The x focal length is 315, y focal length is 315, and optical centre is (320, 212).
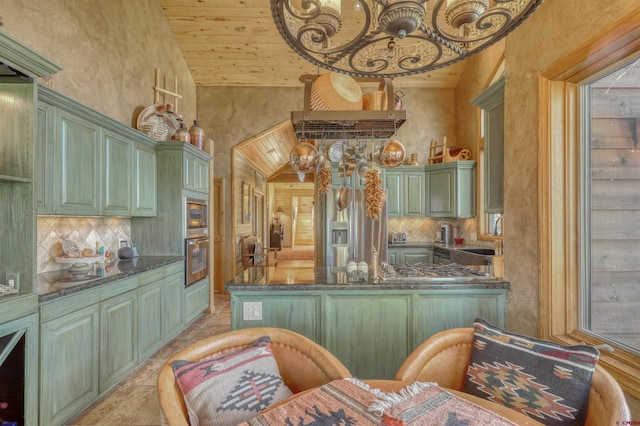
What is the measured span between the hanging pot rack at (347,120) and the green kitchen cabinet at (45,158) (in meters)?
1.72

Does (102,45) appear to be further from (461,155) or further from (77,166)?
(461,155)

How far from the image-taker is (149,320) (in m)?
2.99

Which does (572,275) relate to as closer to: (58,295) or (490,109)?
(490,109)

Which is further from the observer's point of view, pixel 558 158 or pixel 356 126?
pixel 356 126

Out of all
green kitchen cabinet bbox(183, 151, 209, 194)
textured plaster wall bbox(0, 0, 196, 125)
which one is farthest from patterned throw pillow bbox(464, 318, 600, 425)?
textured plaster wall bbox(0, 0, 196, 125)

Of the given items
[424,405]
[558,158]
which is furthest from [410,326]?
[558,158]

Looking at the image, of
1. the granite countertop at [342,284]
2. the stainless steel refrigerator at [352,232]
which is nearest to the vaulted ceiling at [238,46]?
the stainless steel refrigerator at [352,232]

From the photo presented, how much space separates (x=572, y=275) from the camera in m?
1.75

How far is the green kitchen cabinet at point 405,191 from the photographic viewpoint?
540cm

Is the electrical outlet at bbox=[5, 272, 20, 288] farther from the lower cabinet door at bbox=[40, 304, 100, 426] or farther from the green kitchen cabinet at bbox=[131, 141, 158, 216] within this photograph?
the green kitchen cabinet at bbox=[131, 141, 158, 216]

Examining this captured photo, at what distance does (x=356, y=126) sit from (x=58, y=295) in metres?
2.18

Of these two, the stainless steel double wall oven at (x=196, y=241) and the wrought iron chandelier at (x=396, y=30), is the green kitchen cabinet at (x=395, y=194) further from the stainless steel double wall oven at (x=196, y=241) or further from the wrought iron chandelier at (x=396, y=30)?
the wrought iron chandelier at (x=396, y=30)

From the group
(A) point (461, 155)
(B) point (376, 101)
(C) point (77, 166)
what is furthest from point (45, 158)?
(A) point (461, 155)

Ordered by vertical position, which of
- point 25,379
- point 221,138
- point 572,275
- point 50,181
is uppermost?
point 221,138
